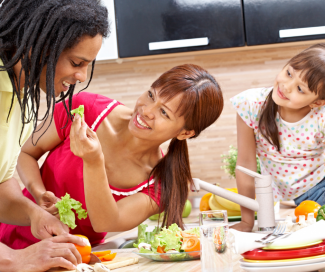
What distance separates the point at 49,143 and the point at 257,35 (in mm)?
1360

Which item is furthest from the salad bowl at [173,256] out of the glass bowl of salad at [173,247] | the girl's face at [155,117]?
the girl's face at [155,117]

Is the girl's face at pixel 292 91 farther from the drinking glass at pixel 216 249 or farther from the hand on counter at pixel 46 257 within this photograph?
the hand on counter at pixel 46 257

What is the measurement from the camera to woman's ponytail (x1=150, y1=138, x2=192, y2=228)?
133cm

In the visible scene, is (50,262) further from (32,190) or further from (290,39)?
(290,39)

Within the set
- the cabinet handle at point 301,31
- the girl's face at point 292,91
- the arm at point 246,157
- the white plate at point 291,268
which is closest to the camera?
the white plate at point 291,268

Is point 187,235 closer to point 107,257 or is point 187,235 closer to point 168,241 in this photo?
point 168,241

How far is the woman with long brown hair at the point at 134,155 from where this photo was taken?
1290 mm

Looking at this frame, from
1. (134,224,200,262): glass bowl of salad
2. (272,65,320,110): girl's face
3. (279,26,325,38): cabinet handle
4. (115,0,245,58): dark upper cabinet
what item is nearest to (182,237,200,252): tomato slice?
(134,224,200,262): glass bowl of salad

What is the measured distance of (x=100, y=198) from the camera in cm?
114

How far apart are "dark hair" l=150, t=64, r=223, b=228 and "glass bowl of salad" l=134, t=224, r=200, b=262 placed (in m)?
0.30

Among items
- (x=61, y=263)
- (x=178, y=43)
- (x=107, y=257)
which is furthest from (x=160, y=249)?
(x=178, y=43)

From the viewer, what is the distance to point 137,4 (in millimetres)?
2250

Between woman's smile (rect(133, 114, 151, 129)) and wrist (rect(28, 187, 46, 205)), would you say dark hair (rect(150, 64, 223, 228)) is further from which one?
wrist (rect(28, 187, 46, 205))

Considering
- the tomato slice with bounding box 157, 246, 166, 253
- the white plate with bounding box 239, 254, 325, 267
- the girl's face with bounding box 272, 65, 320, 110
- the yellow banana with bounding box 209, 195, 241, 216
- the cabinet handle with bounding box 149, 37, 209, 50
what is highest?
the cabinet handle with bounding box 149, 37, 209, 50
